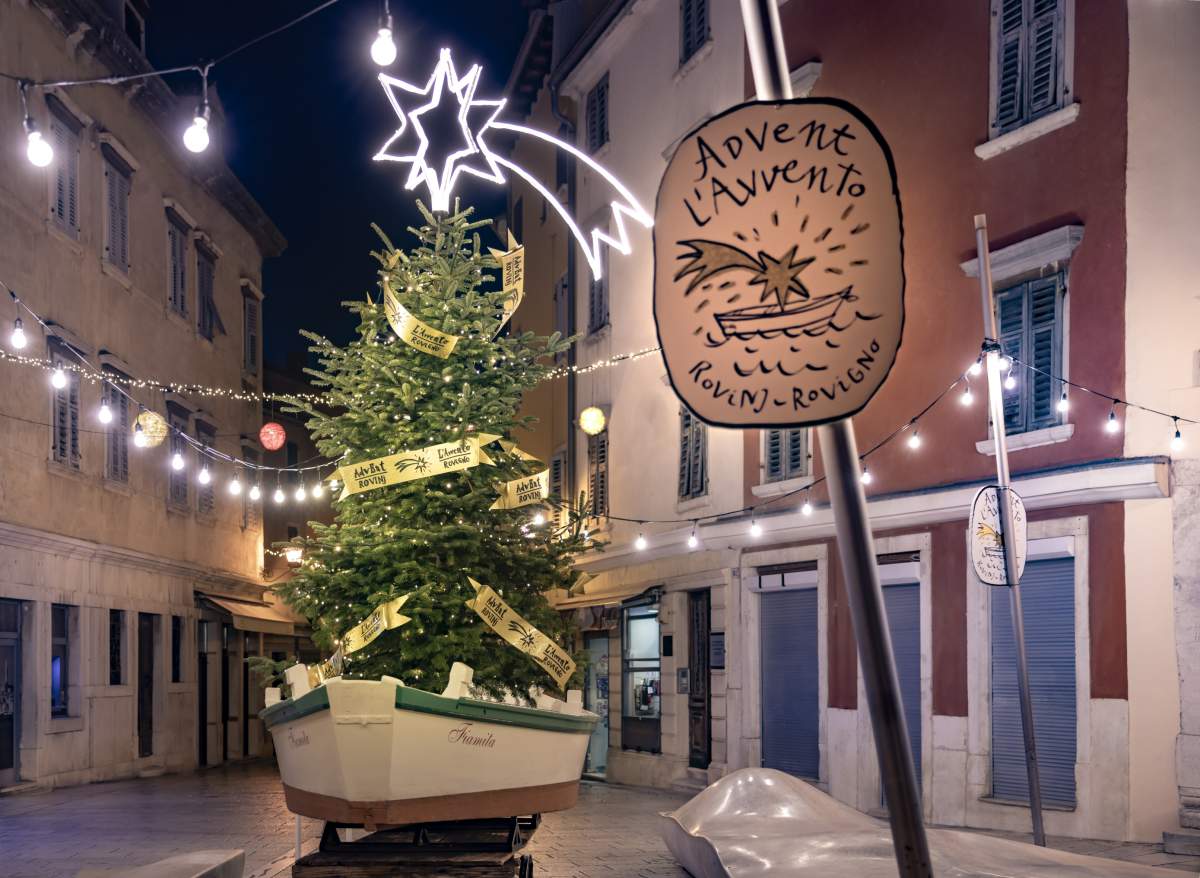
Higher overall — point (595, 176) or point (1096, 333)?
A: point (595, 176)

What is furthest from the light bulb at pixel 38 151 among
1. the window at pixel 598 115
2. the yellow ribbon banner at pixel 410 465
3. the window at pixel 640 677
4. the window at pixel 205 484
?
the window at pixel 205 484

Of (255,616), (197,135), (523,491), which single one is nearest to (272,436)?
(255,616)

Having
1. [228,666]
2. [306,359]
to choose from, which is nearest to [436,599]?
[228,666]

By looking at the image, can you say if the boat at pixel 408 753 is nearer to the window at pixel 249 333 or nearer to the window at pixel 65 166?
the window at pixel 65 166

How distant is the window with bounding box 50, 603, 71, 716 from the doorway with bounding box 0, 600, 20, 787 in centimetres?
106

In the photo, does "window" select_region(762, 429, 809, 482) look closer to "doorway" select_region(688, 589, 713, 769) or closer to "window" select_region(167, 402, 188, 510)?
"doorway" select_region(688, 589, 713, 769)

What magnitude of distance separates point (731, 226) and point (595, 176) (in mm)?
23670

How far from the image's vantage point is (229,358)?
109 feet

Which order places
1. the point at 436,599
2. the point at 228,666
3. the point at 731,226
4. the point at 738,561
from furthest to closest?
the point at 228,666
the point at 738,561
the point at 436,599
the point at 731,226

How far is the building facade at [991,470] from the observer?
13.7m

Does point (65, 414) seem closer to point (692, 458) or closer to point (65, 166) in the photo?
point (65, 166)

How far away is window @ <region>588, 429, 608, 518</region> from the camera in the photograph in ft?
85.8

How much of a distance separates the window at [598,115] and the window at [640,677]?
8932 mm

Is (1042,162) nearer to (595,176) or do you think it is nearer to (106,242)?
(595,176)
